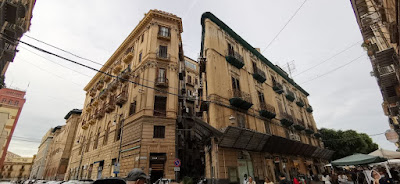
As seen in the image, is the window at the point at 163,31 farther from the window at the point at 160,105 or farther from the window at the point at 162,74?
the window at the point at 160,105

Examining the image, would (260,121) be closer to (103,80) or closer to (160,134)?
(160,134)

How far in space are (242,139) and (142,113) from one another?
10714 millimetres

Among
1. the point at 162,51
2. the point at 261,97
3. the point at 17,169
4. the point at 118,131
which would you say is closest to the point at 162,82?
the point at 162,51

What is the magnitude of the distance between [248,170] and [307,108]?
956 inches

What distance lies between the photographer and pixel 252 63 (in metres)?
23.8

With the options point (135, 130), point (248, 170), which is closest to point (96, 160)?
point (135, 130)

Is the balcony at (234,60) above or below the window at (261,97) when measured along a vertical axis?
above

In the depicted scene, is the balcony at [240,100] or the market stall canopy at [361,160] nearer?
the market stall canopy at [361,160]

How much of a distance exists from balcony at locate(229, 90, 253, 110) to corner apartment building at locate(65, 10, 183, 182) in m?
6.50

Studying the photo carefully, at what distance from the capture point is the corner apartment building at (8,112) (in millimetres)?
40059

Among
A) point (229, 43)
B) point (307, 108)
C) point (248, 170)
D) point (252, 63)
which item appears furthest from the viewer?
point (307, 108)

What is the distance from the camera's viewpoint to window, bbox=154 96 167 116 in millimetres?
19634

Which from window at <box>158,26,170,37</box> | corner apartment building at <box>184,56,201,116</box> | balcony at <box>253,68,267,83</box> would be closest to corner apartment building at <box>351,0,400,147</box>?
balcony at <box>253,68,267,83</box>

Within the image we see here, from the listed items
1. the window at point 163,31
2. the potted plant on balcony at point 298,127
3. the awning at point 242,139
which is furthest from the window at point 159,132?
the potted plant on balcony at point 298,127
